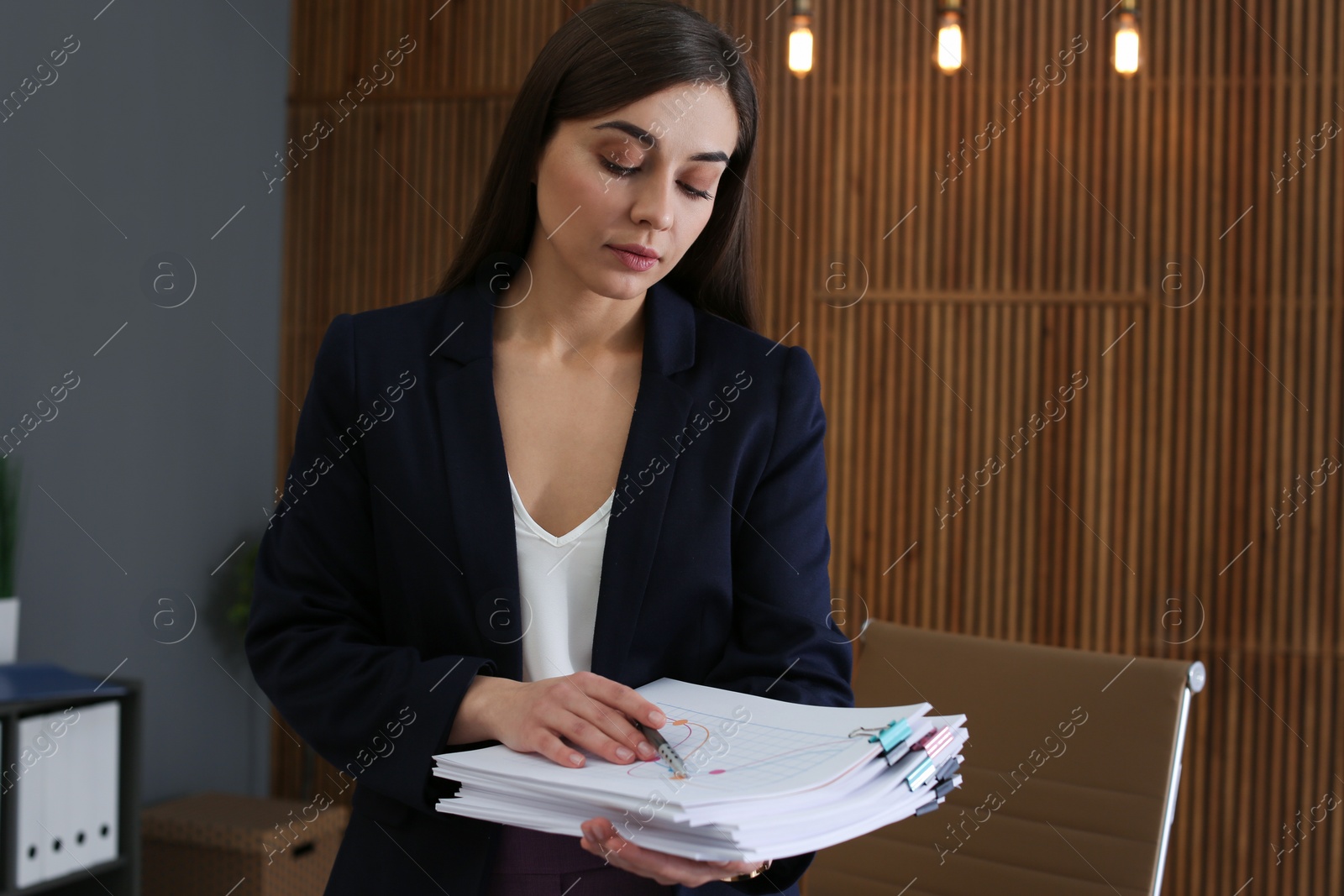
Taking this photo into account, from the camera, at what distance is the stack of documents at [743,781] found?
0.98 m

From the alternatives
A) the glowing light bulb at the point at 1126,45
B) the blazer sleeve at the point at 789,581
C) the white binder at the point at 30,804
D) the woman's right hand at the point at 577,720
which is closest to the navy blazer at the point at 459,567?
Result: the blazer sleeve at the point at 789,581

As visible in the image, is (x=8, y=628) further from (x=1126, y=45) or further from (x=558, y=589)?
(x=1126, y=45)

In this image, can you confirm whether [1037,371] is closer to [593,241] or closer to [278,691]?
[593,241]

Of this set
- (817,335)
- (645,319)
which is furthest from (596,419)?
(817,335)

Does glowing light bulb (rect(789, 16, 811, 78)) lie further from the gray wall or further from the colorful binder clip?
the colorful binder clip

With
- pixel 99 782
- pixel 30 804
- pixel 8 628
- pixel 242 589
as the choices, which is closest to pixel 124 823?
pixel 99 782

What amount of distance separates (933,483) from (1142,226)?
120 cm

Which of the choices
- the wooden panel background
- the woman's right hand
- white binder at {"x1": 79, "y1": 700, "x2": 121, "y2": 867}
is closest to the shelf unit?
white binder at {"x1": 79, "y1": 700, "x2": 121, "y2": 867}

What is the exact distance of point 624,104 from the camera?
135 cm

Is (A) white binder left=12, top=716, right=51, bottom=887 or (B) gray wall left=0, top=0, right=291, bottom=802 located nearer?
(A) white binder left=12, top=716, right=51, bottom=887

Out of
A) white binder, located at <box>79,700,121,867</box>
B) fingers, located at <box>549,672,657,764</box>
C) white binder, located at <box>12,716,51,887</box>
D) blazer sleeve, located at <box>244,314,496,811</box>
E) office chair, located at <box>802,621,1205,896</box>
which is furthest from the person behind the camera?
white binder, located at <box>79,700,121,867</box>

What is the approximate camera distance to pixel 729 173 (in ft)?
5.18

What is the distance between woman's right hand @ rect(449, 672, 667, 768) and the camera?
111 centimetres

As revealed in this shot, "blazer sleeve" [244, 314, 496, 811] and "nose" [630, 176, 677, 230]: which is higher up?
"nose" [630, 176, 677, 230]
